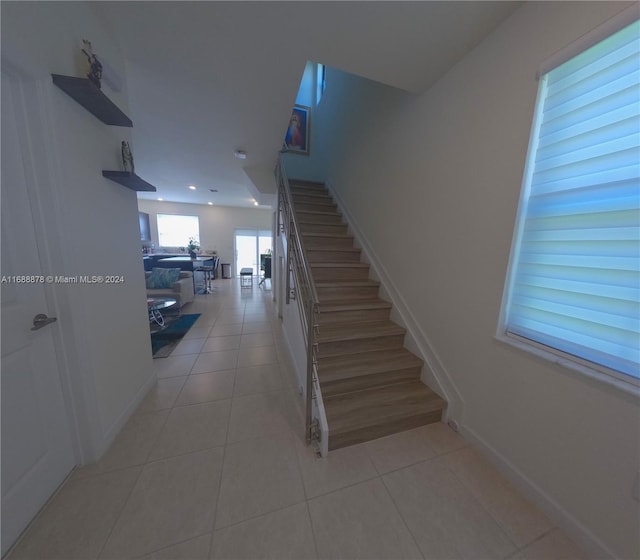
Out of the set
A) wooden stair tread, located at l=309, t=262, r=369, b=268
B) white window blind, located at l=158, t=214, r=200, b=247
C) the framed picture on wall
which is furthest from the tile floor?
white window blind, located at l=158, t=214, r=200, b=247

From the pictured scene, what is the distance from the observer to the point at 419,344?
80.1 inches

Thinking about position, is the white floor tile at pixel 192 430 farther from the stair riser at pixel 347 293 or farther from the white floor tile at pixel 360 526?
the stair riser at pixel 347 293

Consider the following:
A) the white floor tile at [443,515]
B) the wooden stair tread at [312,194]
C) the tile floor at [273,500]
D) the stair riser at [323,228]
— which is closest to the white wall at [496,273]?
the tile floor at [273,500]

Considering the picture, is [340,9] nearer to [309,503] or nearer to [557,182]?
[557,182]

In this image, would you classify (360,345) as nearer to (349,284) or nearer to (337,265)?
(349,284)

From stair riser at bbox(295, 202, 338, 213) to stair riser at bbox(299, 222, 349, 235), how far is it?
386mm

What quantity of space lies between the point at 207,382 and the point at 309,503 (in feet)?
4.82

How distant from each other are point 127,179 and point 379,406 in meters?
2.39

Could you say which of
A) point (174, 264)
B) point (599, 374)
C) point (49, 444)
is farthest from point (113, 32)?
point (174, 264)

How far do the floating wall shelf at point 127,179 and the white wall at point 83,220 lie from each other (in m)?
0.05

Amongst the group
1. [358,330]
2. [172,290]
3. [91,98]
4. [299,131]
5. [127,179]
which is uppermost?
[299,131]

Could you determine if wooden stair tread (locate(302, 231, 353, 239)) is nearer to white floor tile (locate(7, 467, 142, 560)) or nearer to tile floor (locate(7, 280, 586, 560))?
tile floor (locate(7, 280, 586, 560))

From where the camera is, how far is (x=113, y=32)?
4.83 feet

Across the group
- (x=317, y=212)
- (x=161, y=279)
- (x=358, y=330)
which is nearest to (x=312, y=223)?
(x=317, y=212)
